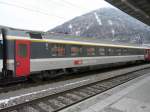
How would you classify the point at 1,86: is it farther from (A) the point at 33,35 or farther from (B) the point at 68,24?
(B) the point at 68,24

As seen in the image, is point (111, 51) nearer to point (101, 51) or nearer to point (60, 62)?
point (101, 51)

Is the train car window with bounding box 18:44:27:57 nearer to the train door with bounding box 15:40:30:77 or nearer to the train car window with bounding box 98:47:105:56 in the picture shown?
the train door with bounding box 15:40:30:77

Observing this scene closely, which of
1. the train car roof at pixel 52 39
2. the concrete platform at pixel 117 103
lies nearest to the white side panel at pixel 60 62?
the train car roof at pixel 52 39

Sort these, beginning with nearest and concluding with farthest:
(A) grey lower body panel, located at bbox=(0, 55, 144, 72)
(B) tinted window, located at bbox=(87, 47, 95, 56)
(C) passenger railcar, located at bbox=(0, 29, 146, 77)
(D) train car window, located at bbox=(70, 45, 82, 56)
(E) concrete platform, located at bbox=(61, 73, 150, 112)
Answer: (E) concrete platform, located at bbox=(61, 73, 150, 112)
(C) passenger railcar, located at bbox=(0, 29, 146, 77)
(A) grey lower body panel, located at bbox=(0, 55, 144, 72)
(D) train car window, located at bbox=(70, 45, 82, 56)
(B) tinted window, located at bbox=(87, 47, 95, 56)

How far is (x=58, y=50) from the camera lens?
41.8 ft

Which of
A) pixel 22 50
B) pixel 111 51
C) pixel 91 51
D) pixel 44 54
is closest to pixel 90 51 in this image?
pixel 91 51

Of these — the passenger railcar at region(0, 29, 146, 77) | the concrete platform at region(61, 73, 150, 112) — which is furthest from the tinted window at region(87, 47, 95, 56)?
the concrete platform at region(61, 73, 150, 112)

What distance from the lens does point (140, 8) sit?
16156 millimetres

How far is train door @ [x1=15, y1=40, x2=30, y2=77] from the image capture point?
10.2 m

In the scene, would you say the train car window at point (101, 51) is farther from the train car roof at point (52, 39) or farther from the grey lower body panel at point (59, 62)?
the train car roof at point (52, 39)

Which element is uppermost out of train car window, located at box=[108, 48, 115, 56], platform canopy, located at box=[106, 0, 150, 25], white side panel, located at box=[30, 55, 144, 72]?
platform canopy, located at box=[106, 0, 150, 25]

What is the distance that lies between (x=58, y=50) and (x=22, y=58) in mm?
2865

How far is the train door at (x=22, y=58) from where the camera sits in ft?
33.5

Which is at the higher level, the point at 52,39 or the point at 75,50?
the point at 52,39
